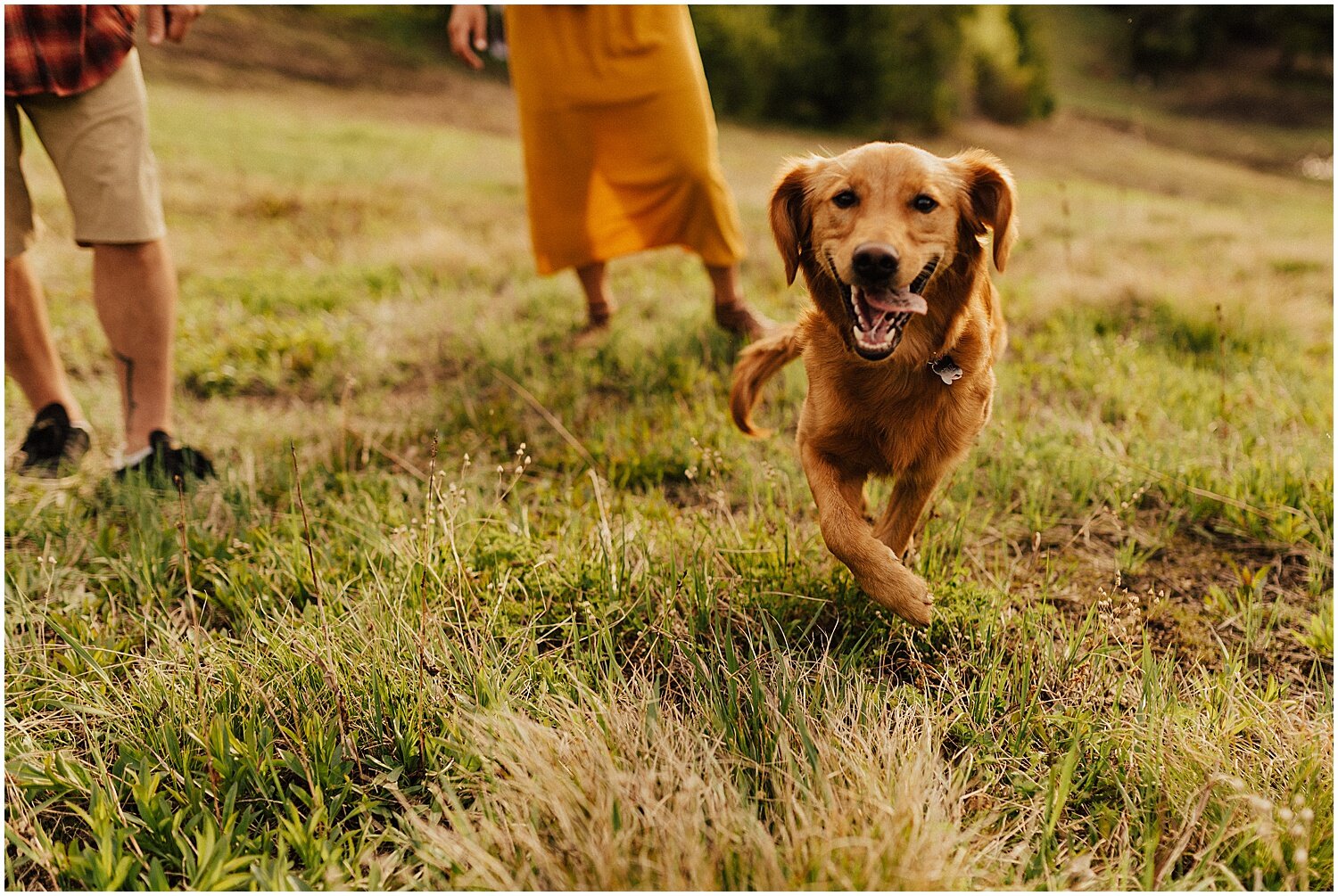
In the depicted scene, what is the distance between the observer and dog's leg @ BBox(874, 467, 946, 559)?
2035 millimetres

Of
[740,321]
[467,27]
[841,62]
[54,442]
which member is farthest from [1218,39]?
[54,442]

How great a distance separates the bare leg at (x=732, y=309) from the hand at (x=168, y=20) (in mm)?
Result: 2029

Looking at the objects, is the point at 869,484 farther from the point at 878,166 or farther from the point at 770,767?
the point at 770,767

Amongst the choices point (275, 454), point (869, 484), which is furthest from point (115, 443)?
point (869, 484)

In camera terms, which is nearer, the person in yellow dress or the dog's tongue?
the dog's tongue

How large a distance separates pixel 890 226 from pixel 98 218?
7.83 ft

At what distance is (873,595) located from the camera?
1812mm

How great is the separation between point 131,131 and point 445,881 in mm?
2468

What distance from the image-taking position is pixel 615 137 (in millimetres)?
3498

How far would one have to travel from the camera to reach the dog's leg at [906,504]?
2.04 metres

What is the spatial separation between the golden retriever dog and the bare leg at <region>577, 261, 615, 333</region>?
183cm

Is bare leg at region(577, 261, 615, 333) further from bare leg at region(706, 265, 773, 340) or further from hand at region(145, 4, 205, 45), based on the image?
hand at region(145, 4, 205, 45)

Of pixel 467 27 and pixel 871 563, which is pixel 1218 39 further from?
pixel 871 563

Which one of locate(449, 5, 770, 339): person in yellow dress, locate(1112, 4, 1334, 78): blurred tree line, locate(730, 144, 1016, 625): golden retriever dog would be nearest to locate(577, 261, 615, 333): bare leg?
locate(449, 5, 770, 339): person in yellow dress
